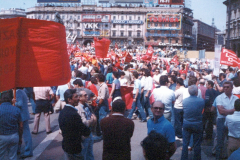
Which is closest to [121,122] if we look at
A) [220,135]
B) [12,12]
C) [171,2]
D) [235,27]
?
[220,135]

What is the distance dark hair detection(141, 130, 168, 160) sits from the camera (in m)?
2.51

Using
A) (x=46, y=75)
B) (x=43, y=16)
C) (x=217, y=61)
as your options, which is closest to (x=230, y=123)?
(x=46, y=75)

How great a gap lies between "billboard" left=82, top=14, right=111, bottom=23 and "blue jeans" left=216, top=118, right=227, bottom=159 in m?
75.0

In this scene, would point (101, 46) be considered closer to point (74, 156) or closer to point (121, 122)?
point (74, 156)

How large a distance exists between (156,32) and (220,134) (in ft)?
244

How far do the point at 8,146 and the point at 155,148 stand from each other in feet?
9.11

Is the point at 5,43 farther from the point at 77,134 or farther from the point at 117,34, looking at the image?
the point at 117,34

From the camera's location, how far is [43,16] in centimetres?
8056

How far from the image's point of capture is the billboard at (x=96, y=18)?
256ft

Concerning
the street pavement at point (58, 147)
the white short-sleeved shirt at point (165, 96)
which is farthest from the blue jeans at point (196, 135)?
the white short-sleeved shirt at point (165, 96)

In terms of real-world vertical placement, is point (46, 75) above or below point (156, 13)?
below

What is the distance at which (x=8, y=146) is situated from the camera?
434cm

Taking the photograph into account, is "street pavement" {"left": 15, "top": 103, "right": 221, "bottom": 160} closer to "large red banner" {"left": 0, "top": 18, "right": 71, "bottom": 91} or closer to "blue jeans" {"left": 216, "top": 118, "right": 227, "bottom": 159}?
"blue jeans" {"left": 216, "top": 118, "right": 227, "bottom": 159}

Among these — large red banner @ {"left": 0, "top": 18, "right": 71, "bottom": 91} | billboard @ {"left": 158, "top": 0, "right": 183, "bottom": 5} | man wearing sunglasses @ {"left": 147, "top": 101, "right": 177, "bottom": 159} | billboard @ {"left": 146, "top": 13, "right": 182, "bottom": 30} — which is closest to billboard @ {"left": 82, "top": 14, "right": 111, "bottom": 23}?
billboard @ {"left": 146, "top": 13, "right": 182, "bottom": 30}
